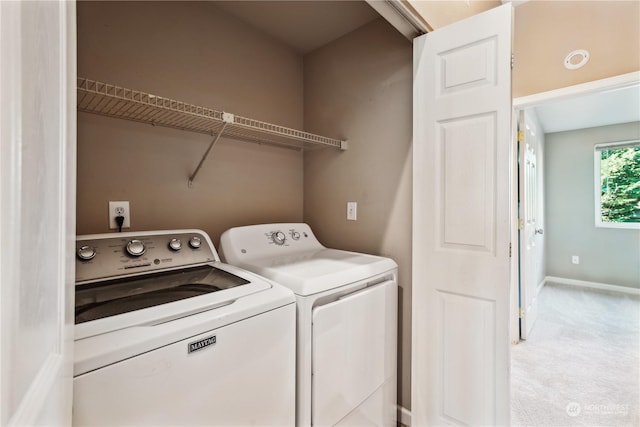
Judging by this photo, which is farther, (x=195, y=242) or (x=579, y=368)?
(x=579, y=368)

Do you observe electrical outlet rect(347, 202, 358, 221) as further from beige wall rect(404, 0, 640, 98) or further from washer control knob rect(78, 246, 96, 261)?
washer control knob rect(78, 246, 96, 261)

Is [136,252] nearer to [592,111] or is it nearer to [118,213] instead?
[118,213]

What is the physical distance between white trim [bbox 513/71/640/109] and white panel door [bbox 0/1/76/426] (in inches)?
110

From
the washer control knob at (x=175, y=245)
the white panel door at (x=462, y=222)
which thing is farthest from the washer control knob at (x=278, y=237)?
the white panel door at (x=462, y=222)

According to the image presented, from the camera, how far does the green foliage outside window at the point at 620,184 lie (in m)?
4.12

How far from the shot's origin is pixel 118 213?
142cm

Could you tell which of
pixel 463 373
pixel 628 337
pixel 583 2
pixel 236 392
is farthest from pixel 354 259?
pixel 628 337

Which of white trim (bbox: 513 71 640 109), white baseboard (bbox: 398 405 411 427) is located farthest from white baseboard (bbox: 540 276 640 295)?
white baseboard (bbox: 398 405 411 427)

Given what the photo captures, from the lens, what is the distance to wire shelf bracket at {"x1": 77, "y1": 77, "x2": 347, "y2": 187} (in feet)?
3.83

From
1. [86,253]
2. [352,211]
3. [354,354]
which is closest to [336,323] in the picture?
[354,354]

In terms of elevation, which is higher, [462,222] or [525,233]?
[462,222]

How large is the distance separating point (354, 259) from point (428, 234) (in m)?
0.41

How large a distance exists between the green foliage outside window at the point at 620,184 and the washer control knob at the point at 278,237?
5.10m

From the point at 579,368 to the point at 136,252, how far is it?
125 inches
